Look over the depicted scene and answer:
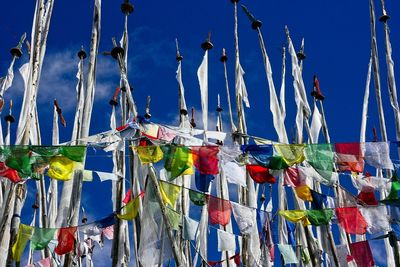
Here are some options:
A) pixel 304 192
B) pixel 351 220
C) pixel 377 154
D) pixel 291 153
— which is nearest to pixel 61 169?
pixel 291 153

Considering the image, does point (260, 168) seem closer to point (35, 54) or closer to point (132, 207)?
point (132, 207)

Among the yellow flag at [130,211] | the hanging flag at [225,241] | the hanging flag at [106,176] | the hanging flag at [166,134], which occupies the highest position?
the hanging flag at [166,134]

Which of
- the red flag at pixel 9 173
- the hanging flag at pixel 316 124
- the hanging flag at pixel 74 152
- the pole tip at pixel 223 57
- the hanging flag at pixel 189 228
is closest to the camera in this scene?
the red flag at pixel 9 173

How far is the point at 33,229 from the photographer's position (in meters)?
7.86

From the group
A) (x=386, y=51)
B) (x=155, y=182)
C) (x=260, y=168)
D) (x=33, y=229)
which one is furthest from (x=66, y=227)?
(x=386, y=51)

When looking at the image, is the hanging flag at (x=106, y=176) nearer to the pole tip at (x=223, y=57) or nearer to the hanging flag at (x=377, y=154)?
the hanging flag at (x=377, y=154)

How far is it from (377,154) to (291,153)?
129cm

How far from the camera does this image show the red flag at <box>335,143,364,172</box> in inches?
345

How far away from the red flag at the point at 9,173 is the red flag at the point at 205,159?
95.1 inches

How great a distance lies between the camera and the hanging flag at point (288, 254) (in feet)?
31.4

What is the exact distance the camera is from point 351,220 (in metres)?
9.04

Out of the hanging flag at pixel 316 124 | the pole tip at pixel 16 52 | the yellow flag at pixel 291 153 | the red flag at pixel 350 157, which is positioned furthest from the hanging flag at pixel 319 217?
the pole tip at pixel 16 52

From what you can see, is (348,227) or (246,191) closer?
(348,227)

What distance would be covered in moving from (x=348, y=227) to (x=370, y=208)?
456 millimetres
